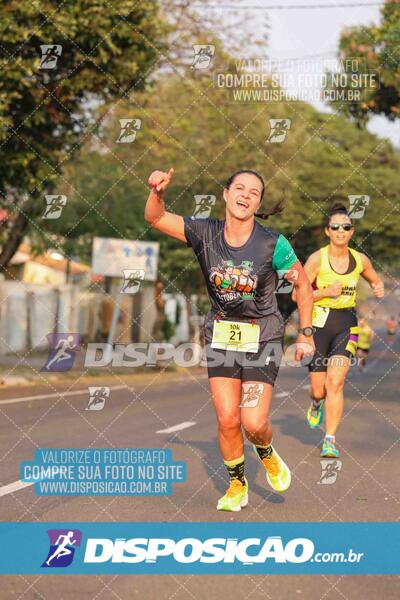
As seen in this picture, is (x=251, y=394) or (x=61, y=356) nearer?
(x=251, y=394)

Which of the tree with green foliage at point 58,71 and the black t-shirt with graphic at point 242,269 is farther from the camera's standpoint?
the tree with green foliage at point 58,71

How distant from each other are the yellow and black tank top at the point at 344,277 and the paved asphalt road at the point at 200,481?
1411 millimetres

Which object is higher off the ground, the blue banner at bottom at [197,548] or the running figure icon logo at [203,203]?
the running figure icon logo at [203,203]

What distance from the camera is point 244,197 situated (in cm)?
705

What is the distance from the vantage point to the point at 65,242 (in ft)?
112

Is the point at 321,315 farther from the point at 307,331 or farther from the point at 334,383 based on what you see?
the point at 307,331

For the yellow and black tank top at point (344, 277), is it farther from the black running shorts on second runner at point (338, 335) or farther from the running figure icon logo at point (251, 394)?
the running figure icon logo at point (251, 394)

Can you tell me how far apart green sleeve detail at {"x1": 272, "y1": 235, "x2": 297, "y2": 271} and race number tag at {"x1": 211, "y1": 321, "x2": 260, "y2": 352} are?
1.33 feet

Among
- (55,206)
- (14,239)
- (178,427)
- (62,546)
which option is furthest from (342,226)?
(14,239)

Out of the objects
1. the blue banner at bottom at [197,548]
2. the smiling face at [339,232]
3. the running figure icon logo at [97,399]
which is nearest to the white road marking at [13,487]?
the blue banner at bottom at [197,548]

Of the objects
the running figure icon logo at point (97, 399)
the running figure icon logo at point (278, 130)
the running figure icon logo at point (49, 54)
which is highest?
the running figure icon logo at point (49, 54)

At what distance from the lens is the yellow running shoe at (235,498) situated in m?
7.14

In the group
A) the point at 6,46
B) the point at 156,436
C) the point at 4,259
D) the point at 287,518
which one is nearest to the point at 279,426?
the point at 156,436

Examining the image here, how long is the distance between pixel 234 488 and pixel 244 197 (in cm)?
187
